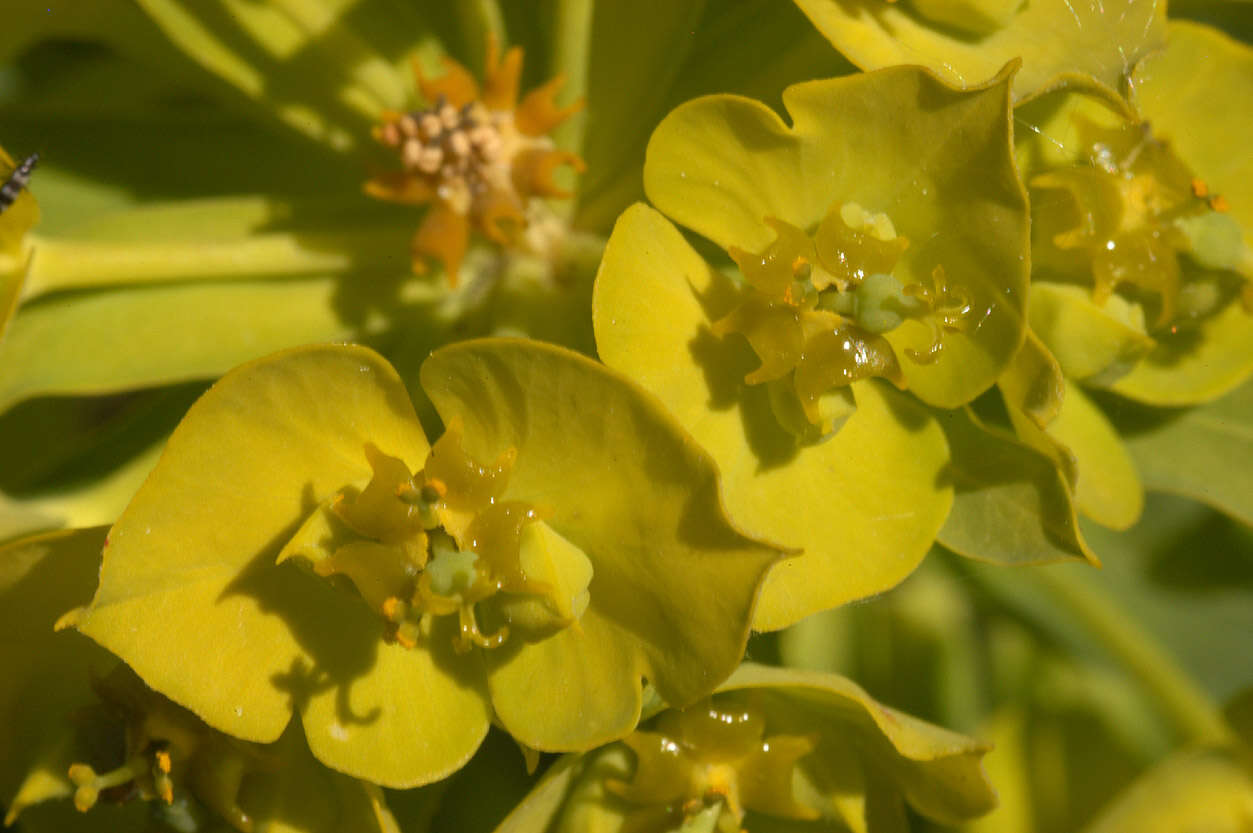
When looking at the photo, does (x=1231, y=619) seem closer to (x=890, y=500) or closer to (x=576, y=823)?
(x=890, y=500)

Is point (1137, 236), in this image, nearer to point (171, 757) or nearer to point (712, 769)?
point (712, 769)

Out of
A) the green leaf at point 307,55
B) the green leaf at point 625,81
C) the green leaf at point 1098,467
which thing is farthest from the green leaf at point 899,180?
the green leaf at point 307,55

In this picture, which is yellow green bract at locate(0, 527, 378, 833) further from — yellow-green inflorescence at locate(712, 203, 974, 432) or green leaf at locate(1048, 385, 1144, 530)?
green leaf at locate(1048, 385, 1144, 530)

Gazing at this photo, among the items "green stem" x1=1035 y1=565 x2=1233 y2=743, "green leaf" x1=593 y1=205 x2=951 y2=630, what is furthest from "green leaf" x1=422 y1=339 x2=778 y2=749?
"green stem" x1=1035 y1=565 x2=1233 y2=743

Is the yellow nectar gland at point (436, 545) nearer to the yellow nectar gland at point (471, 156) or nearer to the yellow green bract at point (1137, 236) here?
the yellow nectar gland at point (471, 156)

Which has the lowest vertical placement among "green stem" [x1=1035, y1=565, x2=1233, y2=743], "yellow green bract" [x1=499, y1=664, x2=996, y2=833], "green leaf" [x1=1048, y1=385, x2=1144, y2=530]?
"green stem" [x1=1035, y1=565, x2=1233, y2=743]

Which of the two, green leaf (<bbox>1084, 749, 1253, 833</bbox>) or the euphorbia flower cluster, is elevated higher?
the euphorbia flower cluster

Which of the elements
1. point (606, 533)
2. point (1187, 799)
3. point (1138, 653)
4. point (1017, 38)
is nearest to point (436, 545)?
point (606, 533)
